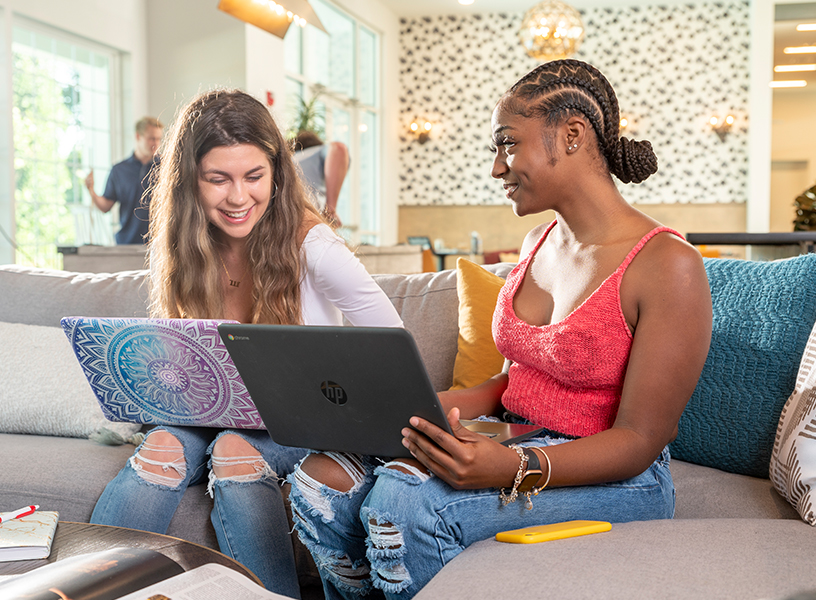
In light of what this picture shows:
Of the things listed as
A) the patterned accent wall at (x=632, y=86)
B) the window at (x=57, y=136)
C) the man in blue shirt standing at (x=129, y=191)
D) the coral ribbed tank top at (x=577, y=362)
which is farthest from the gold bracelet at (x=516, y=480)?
the patterned accent wall at (x=632, y=86)

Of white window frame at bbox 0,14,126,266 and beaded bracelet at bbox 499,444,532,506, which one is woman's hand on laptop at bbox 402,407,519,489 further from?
white window frame at bbox 0,14,126,266

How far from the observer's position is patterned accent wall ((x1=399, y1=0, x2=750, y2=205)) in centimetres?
841

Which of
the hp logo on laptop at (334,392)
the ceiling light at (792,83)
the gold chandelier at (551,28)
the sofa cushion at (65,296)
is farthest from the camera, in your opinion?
the ceiling light at (792,83)

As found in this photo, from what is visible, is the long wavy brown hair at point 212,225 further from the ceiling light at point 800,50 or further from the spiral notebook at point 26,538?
the ceiling light at point 800,50

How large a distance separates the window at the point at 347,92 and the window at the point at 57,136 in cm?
183

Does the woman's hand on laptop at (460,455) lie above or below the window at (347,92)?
below

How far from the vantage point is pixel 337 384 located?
1.01m

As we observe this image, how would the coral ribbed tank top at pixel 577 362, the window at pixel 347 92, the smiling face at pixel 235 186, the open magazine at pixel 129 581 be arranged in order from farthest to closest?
the window at pixel 347 92, the smiling face at pixel 235 186, the coral ribbed tank top at pixel 577 362, the open magazine at pixel 129 581

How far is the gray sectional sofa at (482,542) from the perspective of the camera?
0.89 meters

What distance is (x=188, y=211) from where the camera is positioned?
1605 millimetres

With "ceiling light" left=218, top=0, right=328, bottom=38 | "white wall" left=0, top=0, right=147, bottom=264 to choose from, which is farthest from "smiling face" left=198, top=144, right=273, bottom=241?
"white wall" left=0, top=0, right=147, bottom=264

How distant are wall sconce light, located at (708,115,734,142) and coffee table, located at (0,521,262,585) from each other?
28.4ft

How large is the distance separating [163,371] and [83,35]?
468 centimetres

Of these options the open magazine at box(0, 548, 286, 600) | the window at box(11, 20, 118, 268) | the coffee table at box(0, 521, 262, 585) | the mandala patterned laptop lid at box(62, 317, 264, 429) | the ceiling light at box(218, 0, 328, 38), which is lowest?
the coffee table at box(0, 521, 262, 585)
